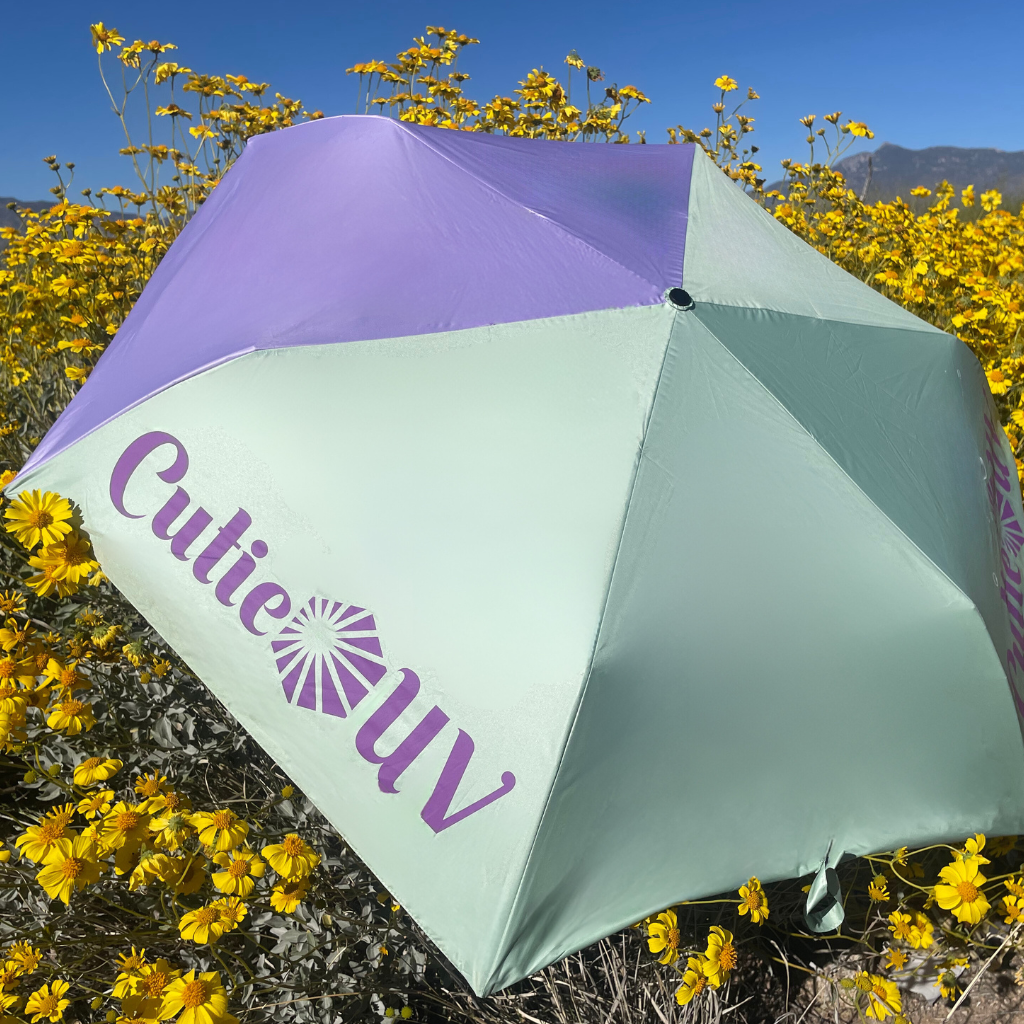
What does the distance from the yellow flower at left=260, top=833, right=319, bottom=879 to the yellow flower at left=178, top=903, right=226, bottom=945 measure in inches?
5.4

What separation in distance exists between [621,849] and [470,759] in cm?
27

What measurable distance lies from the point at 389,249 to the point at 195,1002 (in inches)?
56.7

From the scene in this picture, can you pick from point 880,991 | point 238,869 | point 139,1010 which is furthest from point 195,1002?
point 880,991

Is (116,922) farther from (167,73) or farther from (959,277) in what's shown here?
(959,277)

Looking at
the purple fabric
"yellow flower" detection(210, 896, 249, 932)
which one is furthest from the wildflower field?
the purple fabric

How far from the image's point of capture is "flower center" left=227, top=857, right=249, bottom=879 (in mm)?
1500

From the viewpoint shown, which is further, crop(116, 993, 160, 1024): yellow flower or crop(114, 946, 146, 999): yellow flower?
crop(114, 946, 146, 999): yellow flower

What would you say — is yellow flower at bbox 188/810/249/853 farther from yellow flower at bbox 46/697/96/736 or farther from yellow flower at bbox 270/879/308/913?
yellow flower at bbox 46/697/96/736

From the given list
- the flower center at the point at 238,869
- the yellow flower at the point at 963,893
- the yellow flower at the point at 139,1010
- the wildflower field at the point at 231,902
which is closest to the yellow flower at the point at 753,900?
the wildflower field at the point at 231,902

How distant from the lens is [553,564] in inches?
45.3

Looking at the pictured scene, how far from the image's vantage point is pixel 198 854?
161 cm

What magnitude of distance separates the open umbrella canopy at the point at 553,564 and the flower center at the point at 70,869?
514 mm

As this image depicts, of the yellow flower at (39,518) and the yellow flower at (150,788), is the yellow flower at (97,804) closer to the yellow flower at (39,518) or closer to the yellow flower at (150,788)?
the yellow flower at (150,788)

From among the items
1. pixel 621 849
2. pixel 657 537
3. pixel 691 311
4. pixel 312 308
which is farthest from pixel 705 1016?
pixel 312 308
